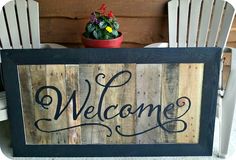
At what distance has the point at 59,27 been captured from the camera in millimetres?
2207

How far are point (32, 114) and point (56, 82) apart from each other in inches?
9.9

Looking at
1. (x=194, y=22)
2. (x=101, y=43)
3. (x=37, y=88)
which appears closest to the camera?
(x=37, y=88)

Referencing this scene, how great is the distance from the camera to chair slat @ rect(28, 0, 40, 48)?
204cm

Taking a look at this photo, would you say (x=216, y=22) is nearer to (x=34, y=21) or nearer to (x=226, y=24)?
(x=226, y=24)

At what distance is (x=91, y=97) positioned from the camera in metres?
1.74

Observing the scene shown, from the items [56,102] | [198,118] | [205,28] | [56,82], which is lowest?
[198,118]

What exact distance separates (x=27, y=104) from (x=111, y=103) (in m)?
0.50

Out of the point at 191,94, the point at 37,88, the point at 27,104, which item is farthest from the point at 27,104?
the point at 191,94

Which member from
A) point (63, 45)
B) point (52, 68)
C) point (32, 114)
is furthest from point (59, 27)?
point (32, 114)

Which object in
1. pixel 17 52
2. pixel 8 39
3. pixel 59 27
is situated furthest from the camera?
pixel 59 27

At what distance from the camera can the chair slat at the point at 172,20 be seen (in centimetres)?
210

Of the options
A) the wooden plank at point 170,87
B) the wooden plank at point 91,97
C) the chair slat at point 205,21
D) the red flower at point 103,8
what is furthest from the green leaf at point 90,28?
the chair slat at point 205,21

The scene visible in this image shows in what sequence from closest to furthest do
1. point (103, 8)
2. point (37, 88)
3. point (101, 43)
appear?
point (37, 88), point (101, 43), point (103, 8)

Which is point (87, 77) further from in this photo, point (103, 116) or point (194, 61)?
point (194, 61)
